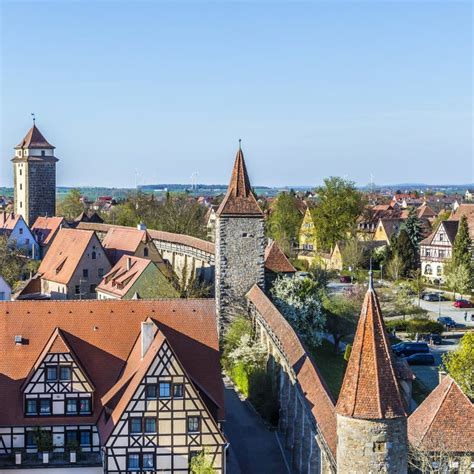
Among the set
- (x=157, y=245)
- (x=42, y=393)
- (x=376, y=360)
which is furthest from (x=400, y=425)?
(x=157, y=245)

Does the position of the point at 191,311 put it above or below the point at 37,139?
below

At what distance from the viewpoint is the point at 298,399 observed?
115ft

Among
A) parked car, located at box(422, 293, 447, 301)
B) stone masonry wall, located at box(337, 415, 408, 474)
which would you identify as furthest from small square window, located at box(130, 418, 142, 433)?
parked car, located at box(422, 293, 447, 301)

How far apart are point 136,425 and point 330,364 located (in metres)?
24.2

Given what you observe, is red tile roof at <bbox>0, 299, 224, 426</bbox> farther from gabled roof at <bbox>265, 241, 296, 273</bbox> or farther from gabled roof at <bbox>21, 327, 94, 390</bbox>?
gabled roof at <bbox>265, 241, 296, 273</bbox>

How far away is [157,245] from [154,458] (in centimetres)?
4064

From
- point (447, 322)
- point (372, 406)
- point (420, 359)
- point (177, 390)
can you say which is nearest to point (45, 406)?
point (177, 390)

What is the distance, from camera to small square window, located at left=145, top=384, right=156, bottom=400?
102 feet

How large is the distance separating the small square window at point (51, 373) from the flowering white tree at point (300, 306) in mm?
21654

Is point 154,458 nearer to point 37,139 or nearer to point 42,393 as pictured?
point 42,393

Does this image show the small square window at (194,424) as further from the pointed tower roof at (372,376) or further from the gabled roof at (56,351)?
the pointed tower roof at (372,376)

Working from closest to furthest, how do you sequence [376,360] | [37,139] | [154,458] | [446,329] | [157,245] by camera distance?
[376,360] → [154,458] → [446,329] → [157,245] → [37,139]

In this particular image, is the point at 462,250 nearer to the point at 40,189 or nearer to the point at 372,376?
the point at 40,189

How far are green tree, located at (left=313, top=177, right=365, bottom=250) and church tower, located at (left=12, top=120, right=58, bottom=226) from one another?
30447mm
